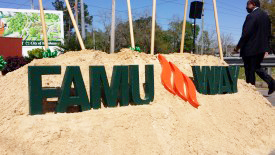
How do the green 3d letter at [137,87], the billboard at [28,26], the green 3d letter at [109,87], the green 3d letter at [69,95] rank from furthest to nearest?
1. the billboard at [28,26]
2. the green 3d letter at [137,87]
3. the green 3d letter at [109,87]
4. the green 3d letter at [69,95]

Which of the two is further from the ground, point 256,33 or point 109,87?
point 256,33

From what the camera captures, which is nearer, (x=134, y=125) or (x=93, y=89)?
(x=134, y=125)

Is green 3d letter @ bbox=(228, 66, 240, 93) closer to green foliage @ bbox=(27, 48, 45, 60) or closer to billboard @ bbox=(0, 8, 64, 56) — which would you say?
green foliage @ bbox=(27, 48, 45, 60)

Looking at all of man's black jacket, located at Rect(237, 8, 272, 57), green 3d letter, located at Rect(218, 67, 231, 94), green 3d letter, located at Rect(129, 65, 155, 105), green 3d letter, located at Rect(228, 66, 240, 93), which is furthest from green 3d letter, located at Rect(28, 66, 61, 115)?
man's black jacket, located at Rect(237, 8, 272, 57)

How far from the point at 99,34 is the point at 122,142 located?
47.3 meters

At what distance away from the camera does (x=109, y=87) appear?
368 cm

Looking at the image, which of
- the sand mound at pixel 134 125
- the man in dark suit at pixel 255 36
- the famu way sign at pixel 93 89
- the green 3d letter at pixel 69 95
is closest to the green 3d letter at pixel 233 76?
the sand mound at pixel 134 125

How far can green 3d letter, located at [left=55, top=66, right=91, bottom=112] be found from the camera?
329 centimetres

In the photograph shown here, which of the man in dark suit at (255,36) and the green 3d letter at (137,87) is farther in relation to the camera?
the man in dark suit at (255,36)

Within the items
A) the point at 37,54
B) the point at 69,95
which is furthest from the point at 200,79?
the point at 37,54

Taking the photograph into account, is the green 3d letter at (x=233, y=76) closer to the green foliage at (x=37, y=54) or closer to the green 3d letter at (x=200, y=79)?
the green 3d letter at (x=200, y=79)

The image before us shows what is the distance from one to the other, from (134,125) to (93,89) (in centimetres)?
64

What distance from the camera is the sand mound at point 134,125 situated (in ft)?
9.66

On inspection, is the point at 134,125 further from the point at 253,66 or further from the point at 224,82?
the point at 253,66
